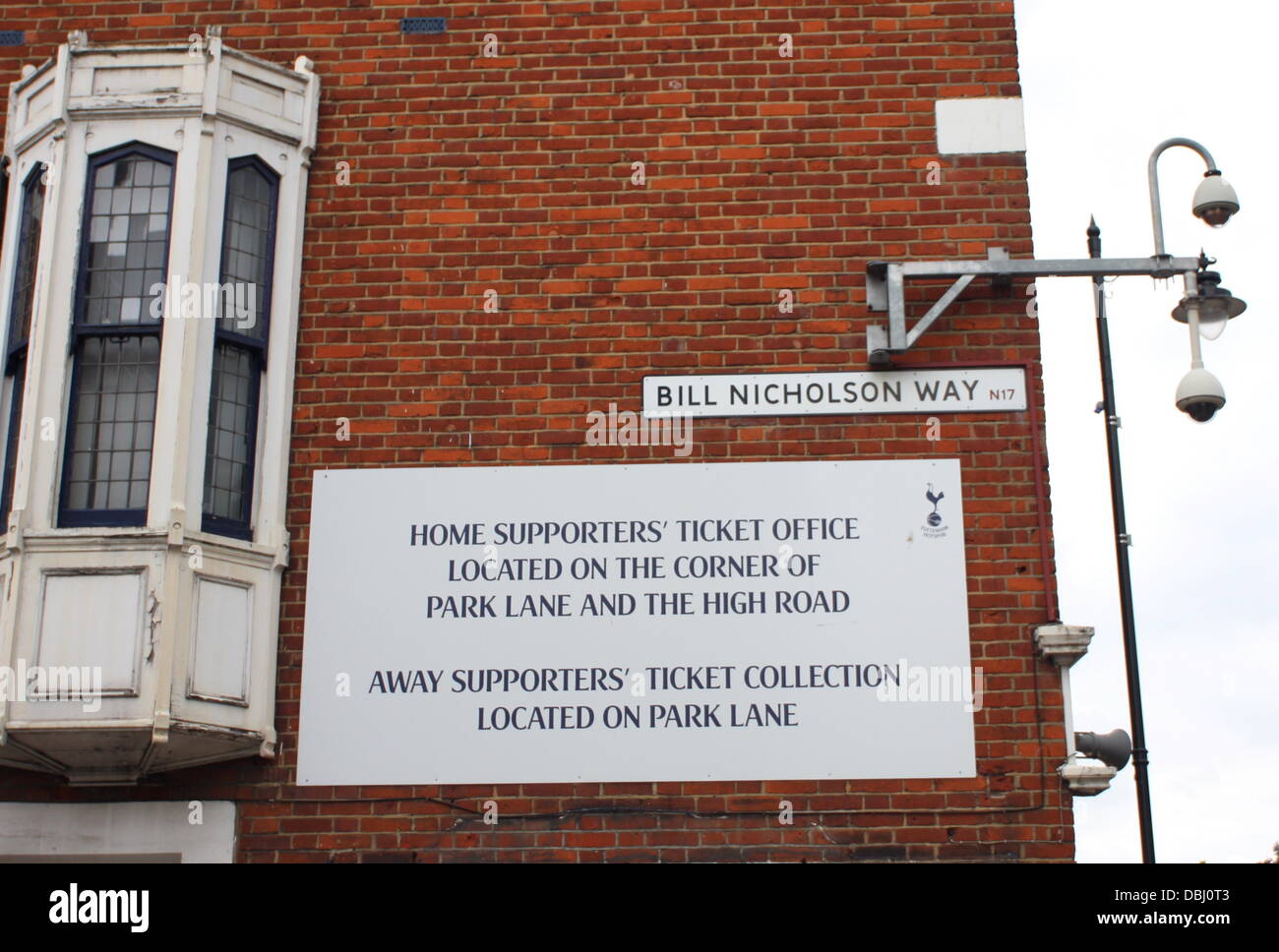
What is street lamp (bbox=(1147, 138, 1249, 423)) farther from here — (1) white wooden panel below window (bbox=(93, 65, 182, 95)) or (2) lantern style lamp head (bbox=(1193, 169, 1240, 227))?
(1) white wooden panel below window (bbox=(93, 65, 182, 95))

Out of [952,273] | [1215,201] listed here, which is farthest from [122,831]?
[1215,201]

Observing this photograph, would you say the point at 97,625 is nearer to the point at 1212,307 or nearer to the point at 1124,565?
the point at 1124,565

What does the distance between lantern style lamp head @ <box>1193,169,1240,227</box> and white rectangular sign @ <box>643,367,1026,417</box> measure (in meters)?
1.45

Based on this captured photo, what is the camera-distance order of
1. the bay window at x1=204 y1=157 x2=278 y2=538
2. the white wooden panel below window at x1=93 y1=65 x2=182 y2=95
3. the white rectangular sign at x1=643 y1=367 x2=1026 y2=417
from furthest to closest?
1. the white wooden panel below window at x1=93 y1=65 x2=182 y2=95
2. the white rectangular sign at x1=643 y1=367 x2=1026 y2=417
3. the bay window at x1=204 y1=157 x2=278 y2=538

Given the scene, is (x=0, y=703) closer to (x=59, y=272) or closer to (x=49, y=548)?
(x=49, y=548)

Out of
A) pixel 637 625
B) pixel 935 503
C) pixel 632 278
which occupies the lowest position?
pixel 637 625

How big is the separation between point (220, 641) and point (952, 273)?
180 inches

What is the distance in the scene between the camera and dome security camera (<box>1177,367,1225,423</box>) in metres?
9.62

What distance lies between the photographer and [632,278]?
10148 millimetres

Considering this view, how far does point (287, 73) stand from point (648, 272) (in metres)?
2.56

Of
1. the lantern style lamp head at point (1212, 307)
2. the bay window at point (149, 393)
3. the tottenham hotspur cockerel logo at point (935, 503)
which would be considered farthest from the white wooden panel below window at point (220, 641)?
the lantern style lamp head at point (1212, 307)

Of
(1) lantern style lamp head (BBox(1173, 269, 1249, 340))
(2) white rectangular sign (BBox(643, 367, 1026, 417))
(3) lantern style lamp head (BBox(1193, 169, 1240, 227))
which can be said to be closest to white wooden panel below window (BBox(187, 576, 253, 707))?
(2) white rectangular sign (BBox(643, 367, 1026, 417))

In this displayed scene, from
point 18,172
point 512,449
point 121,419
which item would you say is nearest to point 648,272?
point 512,449

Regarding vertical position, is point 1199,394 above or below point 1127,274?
below
